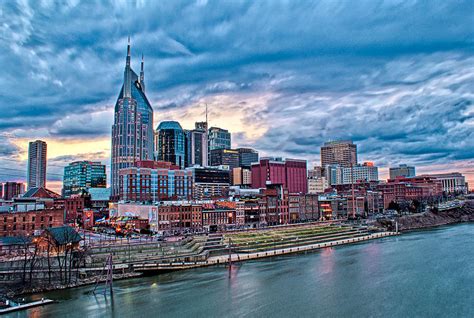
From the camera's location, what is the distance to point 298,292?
57.5 metres

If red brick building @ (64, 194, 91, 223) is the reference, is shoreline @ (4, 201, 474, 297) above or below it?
below

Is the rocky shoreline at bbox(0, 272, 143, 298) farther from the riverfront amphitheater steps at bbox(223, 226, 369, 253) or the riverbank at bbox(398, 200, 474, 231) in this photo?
the riverbank at bbox(398, 200, 474, 231)

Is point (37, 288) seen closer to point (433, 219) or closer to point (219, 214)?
point (219, 214)

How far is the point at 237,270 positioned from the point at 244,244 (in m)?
19.4

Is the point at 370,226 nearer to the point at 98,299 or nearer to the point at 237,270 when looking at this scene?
the point at 237,270

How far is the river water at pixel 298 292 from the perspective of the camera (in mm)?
49062

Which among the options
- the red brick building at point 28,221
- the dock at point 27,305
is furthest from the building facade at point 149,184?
the dock at point 27,305

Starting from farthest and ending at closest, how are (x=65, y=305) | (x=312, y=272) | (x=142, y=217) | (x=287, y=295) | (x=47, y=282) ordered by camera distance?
(x=142, y=217) → (x=312, y=272) → (x=47, y=282) → (x=287, y=295) → (x=65, y=305)

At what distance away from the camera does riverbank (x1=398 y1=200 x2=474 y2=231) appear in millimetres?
156125

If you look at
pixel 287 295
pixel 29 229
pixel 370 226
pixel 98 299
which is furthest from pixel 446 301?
pixel 370 226

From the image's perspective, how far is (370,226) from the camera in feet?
458

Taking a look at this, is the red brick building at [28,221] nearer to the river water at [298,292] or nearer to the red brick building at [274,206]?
the river water at [298,292]

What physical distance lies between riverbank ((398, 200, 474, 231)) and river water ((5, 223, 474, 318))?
246ft

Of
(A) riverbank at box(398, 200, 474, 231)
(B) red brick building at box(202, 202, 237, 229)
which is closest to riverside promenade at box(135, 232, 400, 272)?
(B) red brick building at box(202, 202, 237, 229)
